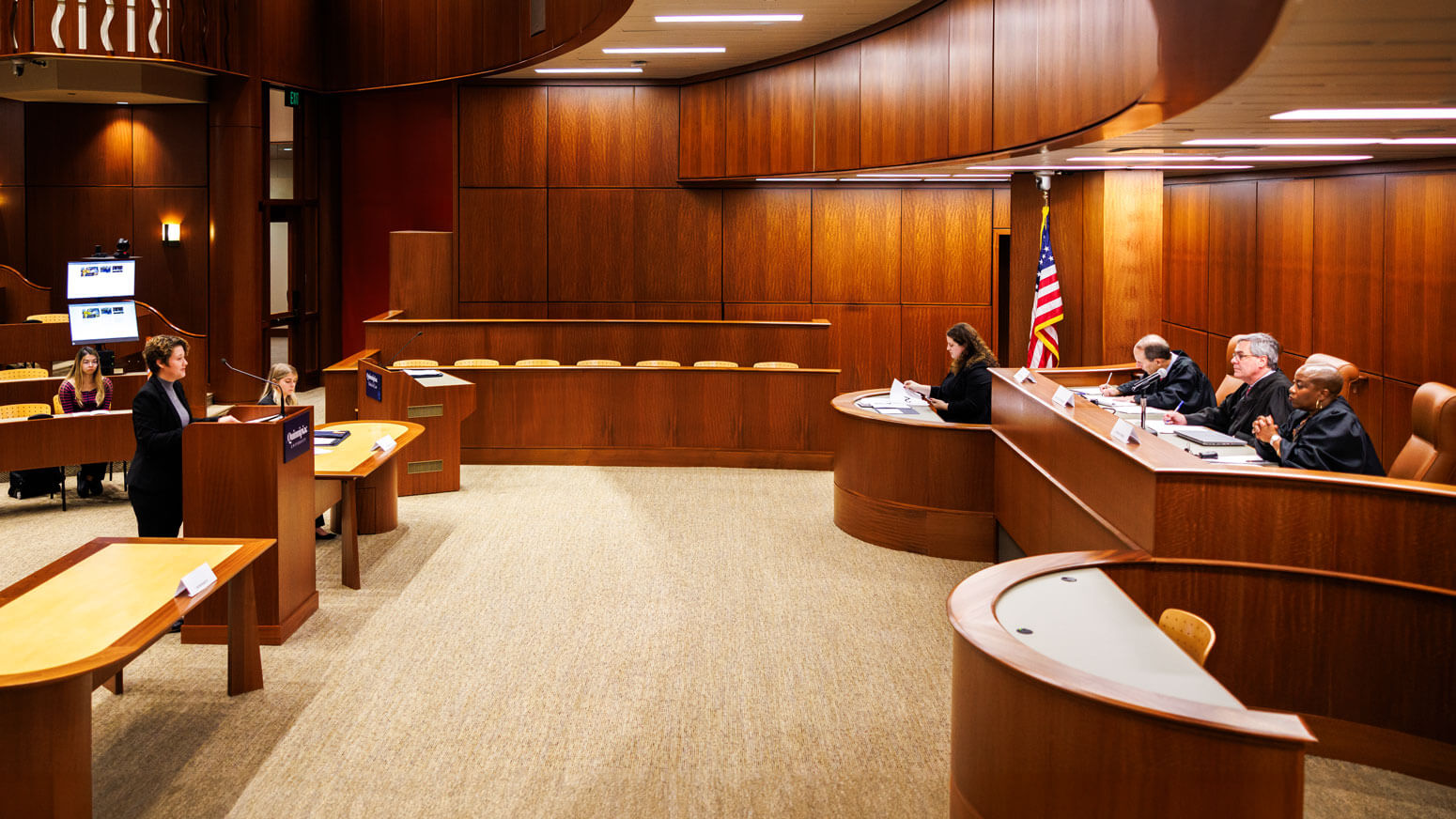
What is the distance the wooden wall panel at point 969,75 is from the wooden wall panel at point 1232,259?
320cm

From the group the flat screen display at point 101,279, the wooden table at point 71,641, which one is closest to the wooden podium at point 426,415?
the flat screen display at point 101,279

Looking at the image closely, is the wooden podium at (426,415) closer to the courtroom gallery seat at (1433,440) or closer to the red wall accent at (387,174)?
the red wall accent at (387,174)

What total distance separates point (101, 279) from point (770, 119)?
632cm

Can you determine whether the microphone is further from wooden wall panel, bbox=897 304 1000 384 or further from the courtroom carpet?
wooden wall panel, bbox=897 304 1000 384

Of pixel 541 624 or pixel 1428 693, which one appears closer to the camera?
pixel 1428 693

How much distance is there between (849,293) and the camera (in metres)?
12.5

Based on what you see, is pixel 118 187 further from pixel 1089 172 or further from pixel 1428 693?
pixel 1428 693

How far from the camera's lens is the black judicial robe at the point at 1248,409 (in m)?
6.28

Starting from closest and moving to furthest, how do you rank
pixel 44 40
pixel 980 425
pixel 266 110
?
pixel 980 425, pixel 44 40, pixel 266 110

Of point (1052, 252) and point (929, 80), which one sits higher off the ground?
point (929, 80)

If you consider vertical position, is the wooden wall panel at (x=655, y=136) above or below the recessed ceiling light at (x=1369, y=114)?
above

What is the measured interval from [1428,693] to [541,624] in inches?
152

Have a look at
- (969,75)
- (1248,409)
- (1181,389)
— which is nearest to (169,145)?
(969,75)

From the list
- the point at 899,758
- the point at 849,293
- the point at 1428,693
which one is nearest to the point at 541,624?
the point at 899,758
